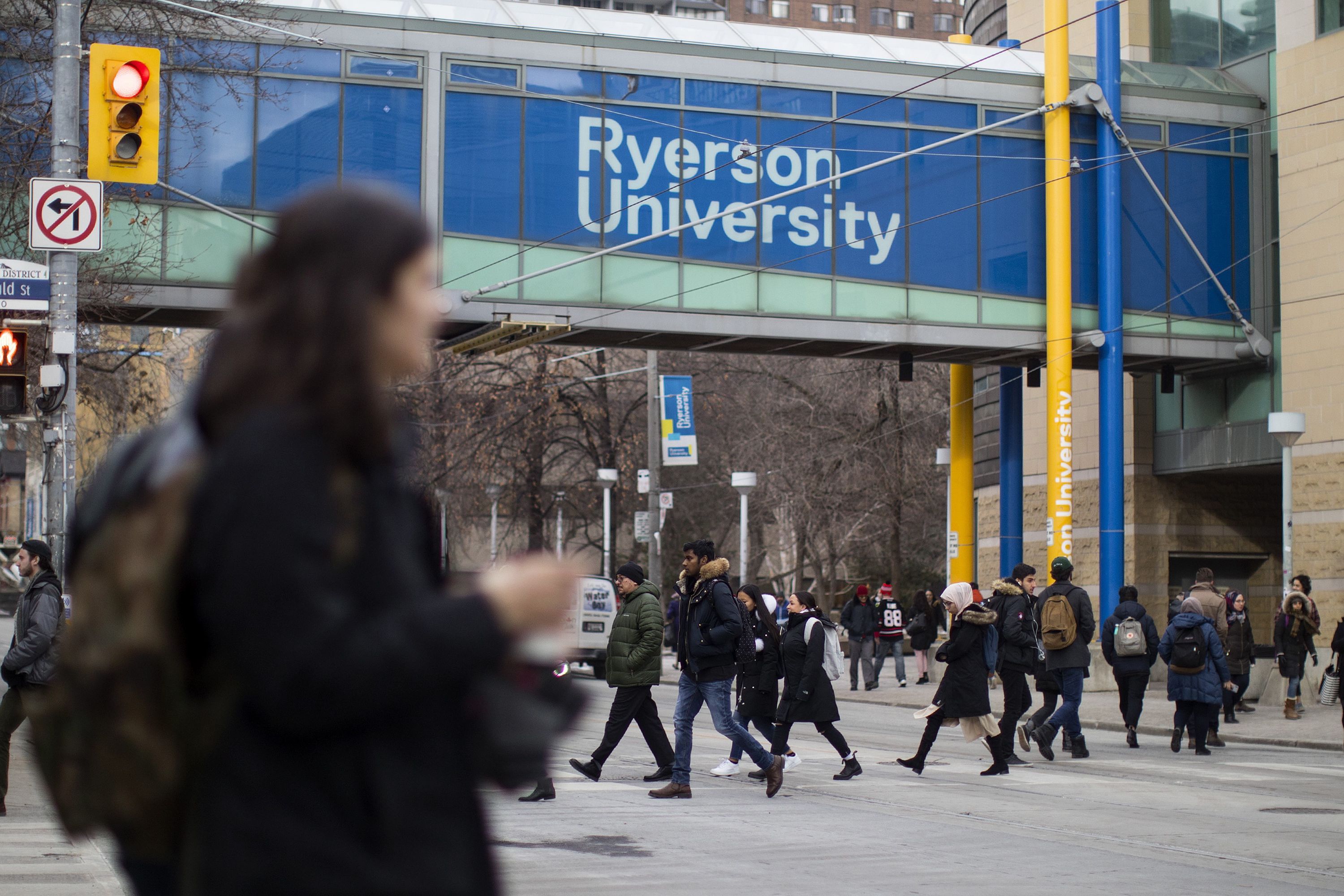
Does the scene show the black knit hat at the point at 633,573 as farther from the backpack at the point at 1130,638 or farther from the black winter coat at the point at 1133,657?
the black winter coat at the point at 1133,657

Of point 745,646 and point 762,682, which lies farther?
point 762,682

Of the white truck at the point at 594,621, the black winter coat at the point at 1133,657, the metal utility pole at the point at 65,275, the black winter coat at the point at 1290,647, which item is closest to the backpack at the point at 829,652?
the black winter coat at the point at 1133,657

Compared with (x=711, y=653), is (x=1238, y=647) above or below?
below

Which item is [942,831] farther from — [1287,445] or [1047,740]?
[1287,445]

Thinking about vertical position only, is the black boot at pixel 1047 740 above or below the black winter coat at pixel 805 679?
below

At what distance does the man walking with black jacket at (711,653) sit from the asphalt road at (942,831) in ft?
1.07

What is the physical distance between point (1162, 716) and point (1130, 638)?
478 cm

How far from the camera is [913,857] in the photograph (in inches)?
364

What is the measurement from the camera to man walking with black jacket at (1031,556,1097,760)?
1551cm

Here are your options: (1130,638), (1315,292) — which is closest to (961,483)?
(1315,292)

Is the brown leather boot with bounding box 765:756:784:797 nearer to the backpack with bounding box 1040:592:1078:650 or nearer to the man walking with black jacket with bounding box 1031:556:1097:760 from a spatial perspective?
the man walking with black jacket with bounding box 1031:556:1097:760

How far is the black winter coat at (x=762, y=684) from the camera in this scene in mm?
13375

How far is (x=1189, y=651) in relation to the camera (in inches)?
625

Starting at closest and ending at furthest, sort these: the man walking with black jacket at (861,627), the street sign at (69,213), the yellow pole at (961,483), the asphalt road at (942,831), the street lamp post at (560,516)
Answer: the asphalt road at (942,831) → the street sign at (69,213) → the man walking with black jacket at (861,627) → the yellow pole at (961,483) → the street lamp post at (560,516)
